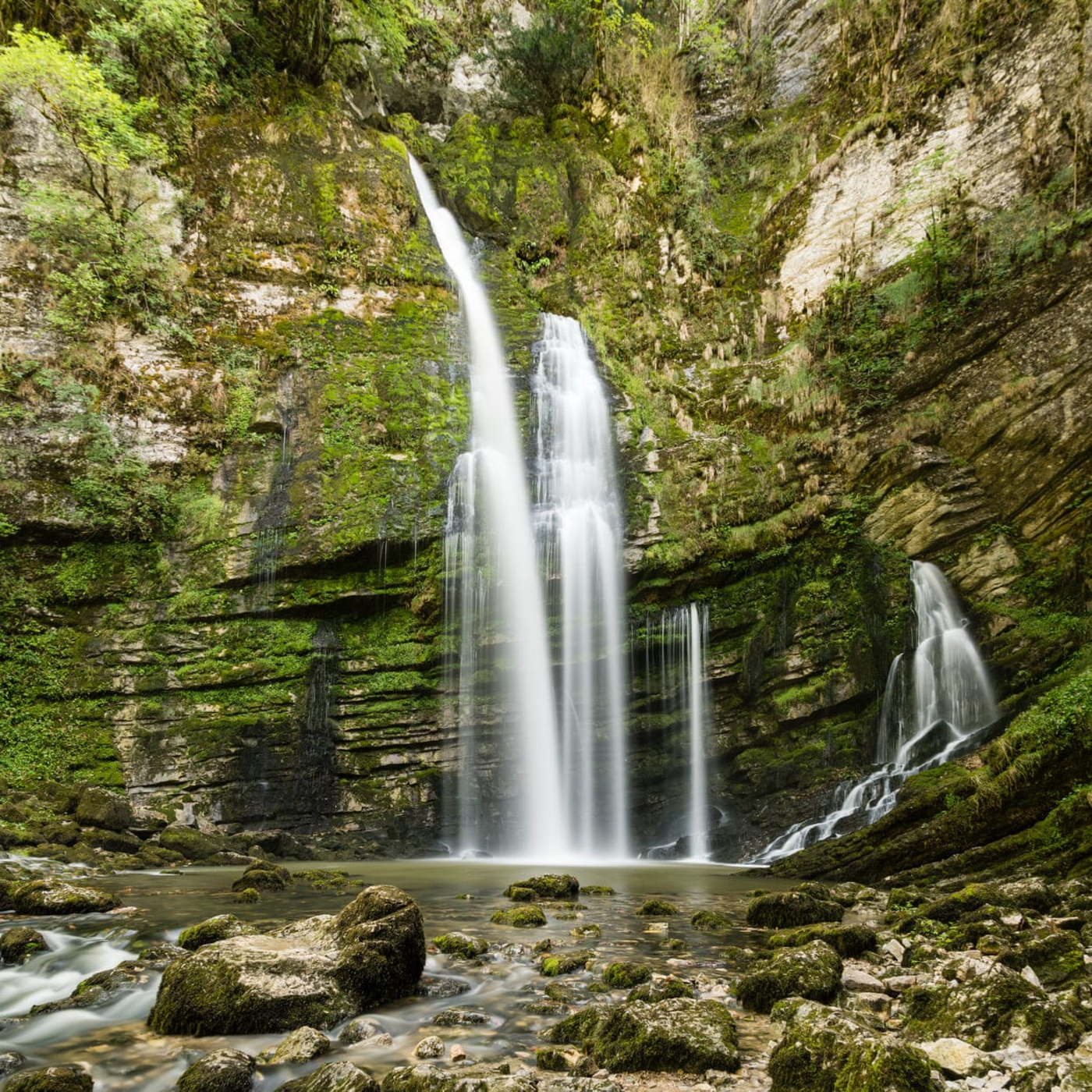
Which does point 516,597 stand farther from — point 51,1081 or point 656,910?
point 51,1081

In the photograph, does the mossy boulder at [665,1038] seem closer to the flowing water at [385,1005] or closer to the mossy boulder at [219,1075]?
the flowing water at [385,1005]

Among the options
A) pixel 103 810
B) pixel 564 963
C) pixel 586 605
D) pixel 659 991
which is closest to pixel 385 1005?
pixel 564 963

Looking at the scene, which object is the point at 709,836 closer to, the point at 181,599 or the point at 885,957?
the point at 885,957

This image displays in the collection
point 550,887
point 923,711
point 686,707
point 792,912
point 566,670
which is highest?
point 566,670

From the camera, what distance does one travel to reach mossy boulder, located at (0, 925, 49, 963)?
490 cm

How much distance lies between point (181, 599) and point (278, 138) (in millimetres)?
13920

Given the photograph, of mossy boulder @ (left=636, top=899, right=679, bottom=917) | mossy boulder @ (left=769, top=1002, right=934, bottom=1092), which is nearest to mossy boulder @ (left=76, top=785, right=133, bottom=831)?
mossy boulder @ (left=636, top=899, right=679, bottom=917)

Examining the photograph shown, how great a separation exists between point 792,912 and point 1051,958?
8.19 ft

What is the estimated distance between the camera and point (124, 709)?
517 inches

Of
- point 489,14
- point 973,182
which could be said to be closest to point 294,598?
point 973,182

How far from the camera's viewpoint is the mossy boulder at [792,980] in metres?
4.01

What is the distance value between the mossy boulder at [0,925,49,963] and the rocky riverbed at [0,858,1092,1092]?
22 millimetres

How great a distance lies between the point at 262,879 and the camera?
26.2ft

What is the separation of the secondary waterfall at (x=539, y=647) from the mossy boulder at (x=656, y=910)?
671cm
